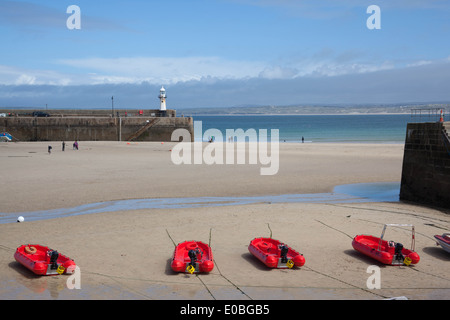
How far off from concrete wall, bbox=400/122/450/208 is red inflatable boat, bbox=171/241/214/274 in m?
11.8

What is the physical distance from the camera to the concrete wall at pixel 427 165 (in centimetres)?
1844

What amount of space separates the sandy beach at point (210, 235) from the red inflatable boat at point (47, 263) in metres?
0.22

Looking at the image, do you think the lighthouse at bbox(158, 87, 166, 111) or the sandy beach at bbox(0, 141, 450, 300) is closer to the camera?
the sandy beach at bbox(0, 141, 450, 300)

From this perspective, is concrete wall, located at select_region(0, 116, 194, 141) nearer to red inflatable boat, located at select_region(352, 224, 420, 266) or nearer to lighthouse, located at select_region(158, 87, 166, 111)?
lighthouse, located at select_region(158, 87, 166, 111)

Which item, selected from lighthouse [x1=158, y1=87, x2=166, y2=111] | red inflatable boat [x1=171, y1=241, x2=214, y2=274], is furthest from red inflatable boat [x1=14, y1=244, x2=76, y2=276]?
lighthouse [x1=158, y1=87, x2=166, y2=111]

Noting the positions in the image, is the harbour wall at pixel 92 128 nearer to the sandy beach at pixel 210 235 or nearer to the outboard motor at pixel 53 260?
the sandy beach at pixel 210 235

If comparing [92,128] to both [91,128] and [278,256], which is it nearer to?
[91,128]

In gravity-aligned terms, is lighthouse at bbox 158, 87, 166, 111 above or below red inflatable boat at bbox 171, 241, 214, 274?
above

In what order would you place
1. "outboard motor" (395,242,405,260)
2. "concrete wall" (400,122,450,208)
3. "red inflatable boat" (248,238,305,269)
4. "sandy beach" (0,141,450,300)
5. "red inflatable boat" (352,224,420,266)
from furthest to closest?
"concrete wall" (400,122,450,208), "outboard motor" (395,242,405,260), "red inflatable boat" (352,224,420,266), "red inflatable boat" (248,238,305,269), "sandy beach" (0,141,450,300)

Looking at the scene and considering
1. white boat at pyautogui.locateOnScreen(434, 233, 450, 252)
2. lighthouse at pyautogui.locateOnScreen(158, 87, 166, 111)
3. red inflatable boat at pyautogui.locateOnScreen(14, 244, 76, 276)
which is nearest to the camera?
red inflatable boat at pyautogui.locateOnScreen(14, 244, 76, 276)

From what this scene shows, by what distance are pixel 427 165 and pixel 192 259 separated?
43.6 feet

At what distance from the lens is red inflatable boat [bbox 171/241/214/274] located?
10320mm

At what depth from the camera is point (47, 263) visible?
10281mm
